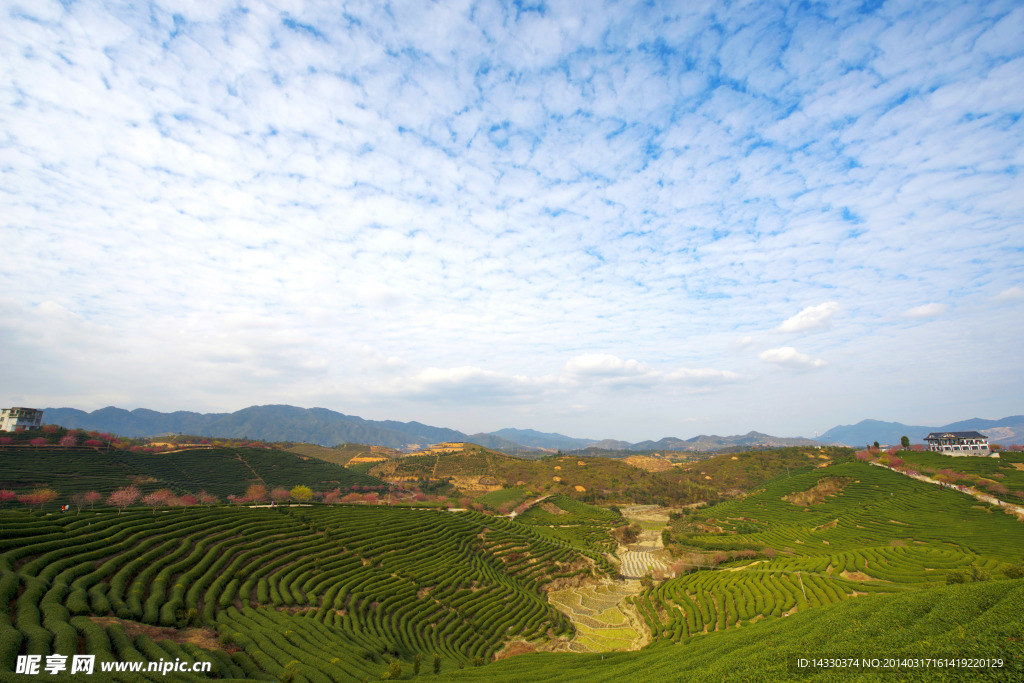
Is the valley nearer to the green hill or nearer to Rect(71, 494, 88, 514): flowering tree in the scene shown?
the green hill

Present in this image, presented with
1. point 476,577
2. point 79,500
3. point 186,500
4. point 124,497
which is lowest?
point 476,577

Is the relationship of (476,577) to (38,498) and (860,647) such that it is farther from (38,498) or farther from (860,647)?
(38,498)

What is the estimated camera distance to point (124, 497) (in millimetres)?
51094

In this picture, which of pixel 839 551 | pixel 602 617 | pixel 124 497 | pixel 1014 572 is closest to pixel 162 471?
pixel 124 497

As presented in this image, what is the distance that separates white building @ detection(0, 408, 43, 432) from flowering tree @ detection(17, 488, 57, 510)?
6007 centimetres

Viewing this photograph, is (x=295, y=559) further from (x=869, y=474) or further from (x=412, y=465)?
(x=869, y=474)

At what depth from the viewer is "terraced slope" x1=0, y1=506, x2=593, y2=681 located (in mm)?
18922

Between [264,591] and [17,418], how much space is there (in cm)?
11277

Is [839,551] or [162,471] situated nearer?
[839,551]

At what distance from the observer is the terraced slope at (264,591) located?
62.1 feet

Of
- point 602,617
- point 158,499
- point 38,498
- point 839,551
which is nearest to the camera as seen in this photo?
point 38,498

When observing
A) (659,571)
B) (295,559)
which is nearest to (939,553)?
(659,571)

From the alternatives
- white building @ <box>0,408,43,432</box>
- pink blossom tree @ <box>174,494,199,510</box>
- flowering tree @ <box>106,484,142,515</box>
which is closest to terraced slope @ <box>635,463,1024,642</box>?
pink blossom tree @ <box>174,494,199,510</box>

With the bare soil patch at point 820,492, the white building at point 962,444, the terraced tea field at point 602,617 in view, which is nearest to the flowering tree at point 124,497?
the terraced tea field at point 602,617
